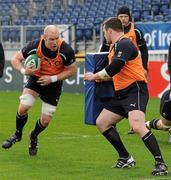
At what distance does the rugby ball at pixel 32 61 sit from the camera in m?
10.4

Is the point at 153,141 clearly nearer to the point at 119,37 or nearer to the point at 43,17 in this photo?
the point at 119,37

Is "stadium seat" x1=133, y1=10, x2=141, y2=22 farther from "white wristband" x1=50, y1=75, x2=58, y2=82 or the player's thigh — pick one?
Answer: the player's thigh

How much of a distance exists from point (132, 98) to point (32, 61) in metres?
1.94

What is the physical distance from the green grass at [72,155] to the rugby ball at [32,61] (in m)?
1.37

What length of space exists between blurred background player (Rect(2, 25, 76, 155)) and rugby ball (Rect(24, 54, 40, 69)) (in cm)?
7

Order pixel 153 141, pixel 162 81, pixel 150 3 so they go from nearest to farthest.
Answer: pixel 153 141 < pixel 162 81 < pixel 150 3

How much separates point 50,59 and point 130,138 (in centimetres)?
302

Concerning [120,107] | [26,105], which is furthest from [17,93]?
[120,107]

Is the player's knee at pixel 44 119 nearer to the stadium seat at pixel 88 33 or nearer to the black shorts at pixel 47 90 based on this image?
the black shorts at pixel 47 90

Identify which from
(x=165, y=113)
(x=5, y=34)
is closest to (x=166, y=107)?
(x=165, y=113)

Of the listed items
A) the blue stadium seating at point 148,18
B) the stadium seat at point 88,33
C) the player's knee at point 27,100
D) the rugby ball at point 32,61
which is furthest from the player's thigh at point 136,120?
the stadium seat at point 88,33

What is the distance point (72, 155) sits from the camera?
1087cm

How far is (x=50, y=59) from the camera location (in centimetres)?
1070

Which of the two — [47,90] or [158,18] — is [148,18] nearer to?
[158,18]
